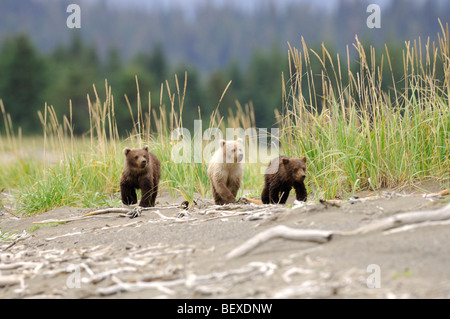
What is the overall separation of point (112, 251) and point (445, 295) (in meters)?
2.40

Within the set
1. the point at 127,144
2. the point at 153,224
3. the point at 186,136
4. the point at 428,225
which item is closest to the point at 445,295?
the point at 428,225

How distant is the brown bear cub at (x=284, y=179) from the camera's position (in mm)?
5914

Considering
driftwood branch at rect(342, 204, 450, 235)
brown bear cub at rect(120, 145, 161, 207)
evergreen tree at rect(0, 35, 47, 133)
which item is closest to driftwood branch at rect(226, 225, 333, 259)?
driftwood branch at rect(342, 204, 450, 235)

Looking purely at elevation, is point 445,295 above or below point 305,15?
below

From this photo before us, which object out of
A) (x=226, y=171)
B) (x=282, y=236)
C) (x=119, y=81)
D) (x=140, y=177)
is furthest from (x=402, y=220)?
(x=119, y=81)

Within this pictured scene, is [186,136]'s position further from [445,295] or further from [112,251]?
[445,295]

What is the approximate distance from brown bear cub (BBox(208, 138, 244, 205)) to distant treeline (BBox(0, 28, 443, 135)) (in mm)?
26279

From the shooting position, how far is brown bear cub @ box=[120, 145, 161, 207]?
6.56 m

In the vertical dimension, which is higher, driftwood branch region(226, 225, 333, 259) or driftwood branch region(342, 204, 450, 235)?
driftwood branch region(342, 204, 450, 235)

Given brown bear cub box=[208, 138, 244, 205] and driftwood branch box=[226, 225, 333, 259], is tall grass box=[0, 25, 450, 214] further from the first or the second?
driftwood branch box=[226, 225, 333, 259]

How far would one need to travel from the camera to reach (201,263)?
343cm

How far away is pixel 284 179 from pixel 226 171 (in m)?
0.91

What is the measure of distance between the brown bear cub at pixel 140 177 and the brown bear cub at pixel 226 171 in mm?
747

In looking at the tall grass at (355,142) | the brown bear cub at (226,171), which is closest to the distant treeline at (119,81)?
the tall grass at (355,142)
